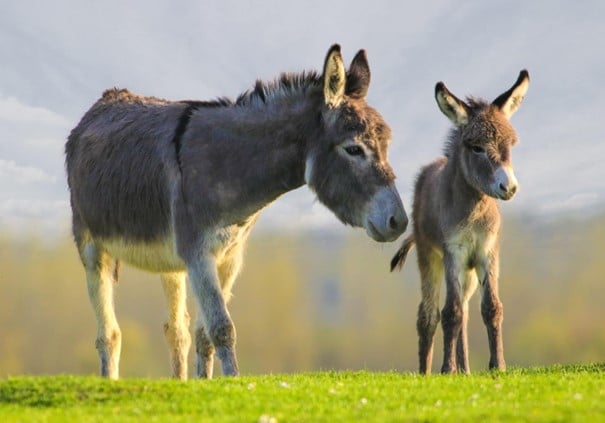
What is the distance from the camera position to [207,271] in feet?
34.3

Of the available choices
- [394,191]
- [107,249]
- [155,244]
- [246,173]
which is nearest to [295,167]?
[246,173]

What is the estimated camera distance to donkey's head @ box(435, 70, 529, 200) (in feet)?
43.8

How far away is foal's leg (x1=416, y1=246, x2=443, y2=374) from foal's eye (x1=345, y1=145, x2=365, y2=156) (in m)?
5.32

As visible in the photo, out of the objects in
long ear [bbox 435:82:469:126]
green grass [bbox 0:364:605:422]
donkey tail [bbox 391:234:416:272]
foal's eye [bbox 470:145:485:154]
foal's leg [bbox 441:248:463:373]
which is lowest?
green grass [bbox 0:364:605:422]

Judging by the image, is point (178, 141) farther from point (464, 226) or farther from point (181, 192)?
point (464, 226)

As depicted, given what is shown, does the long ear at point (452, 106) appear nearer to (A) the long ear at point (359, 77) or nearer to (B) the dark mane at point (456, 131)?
(B) the dark mane at point (456, 131)

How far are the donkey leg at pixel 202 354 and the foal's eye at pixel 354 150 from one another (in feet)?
10.6

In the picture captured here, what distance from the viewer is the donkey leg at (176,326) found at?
13367mm

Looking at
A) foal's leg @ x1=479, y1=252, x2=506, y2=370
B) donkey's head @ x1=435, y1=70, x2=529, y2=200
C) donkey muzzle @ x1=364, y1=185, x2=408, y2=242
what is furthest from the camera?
foal's leg @ x1=479, y1=252, x2=506, y2=370

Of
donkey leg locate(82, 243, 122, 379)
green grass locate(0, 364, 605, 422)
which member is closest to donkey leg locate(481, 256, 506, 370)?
green grass locate(0, 364, 605, 422)

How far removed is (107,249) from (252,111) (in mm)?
3489

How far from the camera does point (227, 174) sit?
10.9 metres

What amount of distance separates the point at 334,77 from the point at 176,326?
5.18 meters

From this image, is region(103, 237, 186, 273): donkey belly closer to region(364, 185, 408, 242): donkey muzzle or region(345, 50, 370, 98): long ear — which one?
region(364, 185, 408, 242): donkey muzzle
